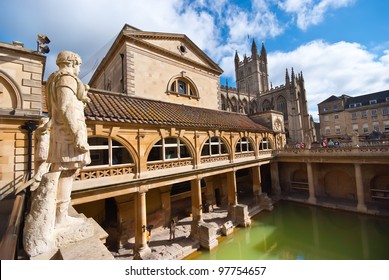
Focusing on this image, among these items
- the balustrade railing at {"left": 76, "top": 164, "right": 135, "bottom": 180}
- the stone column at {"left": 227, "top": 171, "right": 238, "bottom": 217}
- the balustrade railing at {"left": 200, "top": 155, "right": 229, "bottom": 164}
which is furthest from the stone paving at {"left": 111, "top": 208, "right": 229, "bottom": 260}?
the balustrade railing at {"left": 76, "top": 164, "right": 135, "bottom": 180}

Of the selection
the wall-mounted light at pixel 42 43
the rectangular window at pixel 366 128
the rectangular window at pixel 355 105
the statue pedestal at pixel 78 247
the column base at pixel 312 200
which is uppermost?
the rectangular window at pixel 355 105

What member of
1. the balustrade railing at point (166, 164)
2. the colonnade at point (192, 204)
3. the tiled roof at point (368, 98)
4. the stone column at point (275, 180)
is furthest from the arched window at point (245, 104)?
the balustrade railing at point (166, 164)

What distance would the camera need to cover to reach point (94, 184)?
807 cm

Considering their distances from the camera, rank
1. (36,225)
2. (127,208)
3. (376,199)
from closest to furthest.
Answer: (36,225)
(127,208)
(376,199)

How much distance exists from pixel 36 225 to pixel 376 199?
23.6 m

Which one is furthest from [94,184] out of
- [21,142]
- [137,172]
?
[21,142]

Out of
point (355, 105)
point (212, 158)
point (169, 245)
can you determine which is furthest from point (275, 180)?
point (355, 105)

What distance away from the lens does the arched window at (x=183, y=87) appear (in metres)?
17.2

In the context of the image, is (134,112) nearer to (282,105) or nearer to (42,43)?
(42,43)

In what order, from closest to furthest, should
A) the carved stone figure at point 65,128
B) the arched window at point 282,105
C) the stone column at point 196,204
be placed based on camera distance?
the carved stone figure at point 65,128
the stone column at point 196,204
the arched window at point 282,105

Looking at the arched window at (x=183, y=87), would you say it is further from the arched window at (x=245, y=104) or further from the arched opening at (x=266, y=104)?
the arched opening at (x=266, y=104)

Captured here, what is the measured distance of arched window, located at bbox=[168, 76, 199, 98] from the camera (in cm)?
1725

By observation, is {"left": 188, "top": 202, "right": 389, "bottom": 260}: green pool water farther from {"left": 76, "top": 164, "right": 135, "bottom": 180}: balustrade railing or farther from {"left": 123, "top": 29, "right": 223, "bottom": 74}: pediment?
{"left": 123, "top": 29, "right": 223, "bottom": 74}: pediment

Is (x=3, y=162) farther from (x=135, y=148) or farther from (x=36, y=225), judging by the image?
(x=36, y=225)
